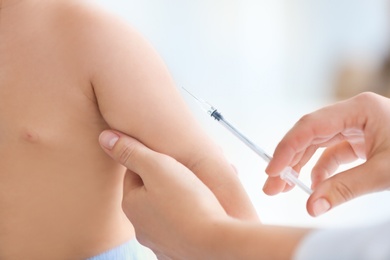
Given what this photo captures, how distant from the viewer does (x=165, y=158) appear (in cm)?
80

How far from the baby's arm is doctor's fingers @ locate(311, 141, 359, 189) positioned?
0.17 m

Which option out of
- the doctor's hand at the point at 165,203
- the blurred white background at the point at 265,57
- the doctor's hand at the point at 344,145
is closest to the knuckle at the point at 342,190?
the doctor's hand at the point at 344,145

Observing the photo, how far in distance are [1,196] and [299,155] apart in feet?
1.52

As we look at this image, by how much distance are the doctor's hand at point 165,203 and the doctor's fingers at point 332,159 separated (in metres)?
0.26

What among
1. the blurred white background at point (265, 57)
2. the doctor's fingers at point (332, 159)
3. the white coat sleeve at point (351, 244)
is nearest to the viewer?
the white coat sleeve at point (351, 244)

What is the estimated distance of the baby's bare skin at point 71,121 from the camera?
89 centimetres

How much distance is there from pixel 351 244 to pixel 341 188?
335mm

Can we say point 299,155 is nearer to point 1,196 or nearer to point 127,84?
point 127,84

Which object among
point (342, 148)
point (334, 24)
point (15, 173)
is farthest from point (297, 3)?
point (15, 173)

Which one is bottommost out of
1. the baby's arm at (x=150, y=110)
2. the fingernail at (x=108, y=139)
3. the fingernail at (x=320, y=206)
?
the fingernail at (x=108, y=139)

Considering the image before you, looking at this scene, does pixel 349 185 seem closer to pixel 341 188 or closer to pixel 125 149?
pixel 341 188

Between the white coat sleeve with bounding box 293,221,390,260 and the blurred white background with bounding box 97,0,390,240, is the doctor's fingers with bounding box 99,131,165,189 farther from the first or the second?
the blurred white background with bounding box 97,0,390,240

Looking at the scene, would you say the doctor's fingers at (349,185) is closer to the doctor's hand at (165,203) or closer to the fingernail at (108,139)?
the doctor's hand at (165,203)

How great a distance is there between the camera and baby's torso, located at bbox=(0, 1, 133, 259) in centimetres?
92
